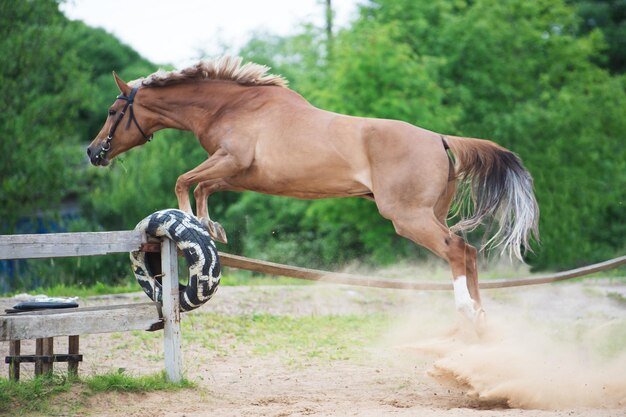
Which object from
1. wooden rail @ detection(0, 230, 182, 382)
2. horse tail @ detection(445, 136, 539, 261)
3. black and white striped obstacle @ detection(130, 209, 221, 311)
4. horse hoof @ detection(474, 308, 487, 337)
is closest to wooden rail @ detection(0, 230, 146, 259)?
wooden rail @ detection(0, 230, 182, 382)

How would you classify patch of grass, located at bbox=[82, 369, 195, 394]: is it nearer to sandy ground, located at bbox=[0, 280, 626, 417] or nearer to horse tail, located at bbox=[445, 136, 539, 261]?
sandy ground, located at bbox=[0, 280, 626, 417]

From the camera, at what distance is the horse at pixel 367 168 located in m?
7.12

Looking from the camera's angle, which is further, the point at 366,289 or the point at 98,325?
the point at 366,289

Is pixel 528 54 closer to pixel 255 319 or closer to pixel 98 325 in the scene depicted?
pixel 255 319

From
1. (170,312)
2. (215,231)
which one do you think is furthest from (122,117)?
(170,312)

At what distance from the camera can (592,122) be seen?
82.7 ft

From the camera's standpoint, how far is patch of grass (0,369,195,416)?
563cm

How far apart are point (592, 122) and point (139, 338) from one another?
1969 cm

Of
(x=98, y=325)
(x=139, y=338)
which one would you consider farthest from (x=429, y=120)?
(x=98, y=325)

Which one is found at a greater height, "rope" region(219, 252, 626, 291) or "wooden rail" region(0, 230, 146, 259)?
"wooden rail" region(0, 230, 146, 259)

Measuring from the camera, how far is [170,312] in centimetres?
646

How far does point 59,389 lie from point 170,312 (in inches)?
40.4

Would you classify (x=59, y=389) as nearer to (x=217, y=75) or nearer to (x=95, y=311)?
(x=95, y=311)

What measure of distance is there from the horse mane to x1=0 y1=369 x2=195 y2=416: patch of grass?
2.98 meters
